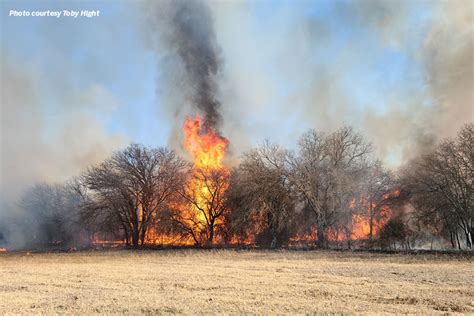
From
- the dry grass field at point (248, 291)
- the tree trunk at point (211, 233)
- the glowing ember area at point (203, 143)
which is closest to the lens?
the dry grass field at point (248, 291)

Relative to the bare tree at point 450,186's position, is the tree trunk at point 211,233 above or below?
below

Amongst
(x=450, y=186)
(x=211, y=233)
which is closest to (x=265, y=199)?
(x=211, y=233)

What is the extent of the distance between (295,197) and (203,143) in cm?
2174

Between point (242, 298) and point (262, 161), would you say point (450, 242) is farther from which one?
point (242, 298)

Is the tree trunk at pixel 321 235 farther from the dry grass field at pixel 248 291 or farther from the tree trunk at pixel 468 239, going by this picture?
the dry grass field at pixel 248 291

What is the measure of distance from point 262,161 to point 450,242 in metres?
22.5

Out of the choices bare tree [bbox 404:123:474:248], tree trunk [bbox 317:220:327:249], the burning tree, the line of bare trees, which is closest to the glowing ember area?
the burning tree

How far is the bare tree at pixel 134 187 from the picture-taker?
5391 centimetres

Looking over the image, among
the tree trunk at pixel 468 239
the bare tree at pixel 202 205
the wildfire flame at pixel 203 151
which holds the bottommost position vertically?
the tree trunk at pixel 468 239

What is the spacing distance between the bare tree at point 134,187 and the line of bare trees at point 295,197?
134 millimetres

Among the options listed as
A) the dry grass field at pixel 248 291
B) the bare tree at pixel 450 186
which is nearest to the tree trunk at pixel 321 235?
the bare tree at pixel 450 186

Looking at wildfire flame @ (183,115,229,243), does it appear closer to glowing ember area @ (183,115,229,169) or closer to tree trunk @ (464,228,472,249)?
glowing ember area @ (183,115,229,169)

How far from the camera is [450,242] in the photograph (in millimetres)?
45688

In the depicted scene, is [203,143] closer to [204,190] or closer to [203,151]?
[203,151]
